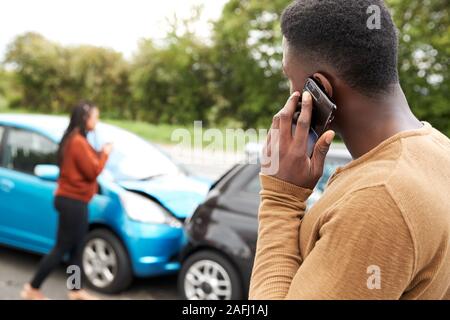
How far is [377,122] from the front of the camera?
106 centimetres

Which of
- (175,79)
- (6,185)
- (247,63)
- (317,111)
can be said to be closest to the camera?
(317,111)

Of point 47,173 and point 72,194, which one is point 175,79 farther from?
point 72,194

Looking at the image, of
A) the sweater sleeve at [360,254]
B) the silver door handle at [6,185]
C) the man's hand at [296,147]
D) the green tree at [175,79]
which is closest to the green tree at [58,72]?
the green tree at [175,79]

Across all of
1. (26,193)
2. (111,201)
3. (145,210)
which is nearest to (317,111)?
(145,210)

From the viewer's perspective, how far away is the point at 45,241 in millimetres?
4492

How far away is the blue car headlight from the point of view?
410 centimetres

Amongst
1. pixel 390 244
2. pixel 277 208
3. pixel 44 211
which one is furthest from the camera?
pixel 44 211

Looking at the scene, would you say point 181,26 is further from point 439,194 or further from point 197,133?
point 439,194

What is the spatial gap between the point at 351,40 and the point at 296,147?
0.81 feet

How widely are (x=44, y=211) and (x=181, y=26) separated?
20711 mm

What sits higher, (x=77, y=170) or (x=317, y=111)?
(x=317, y=111)

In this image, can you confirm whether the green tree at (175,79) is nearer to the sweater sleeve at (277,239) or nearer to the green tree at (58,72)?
the green tree at (58,72)
